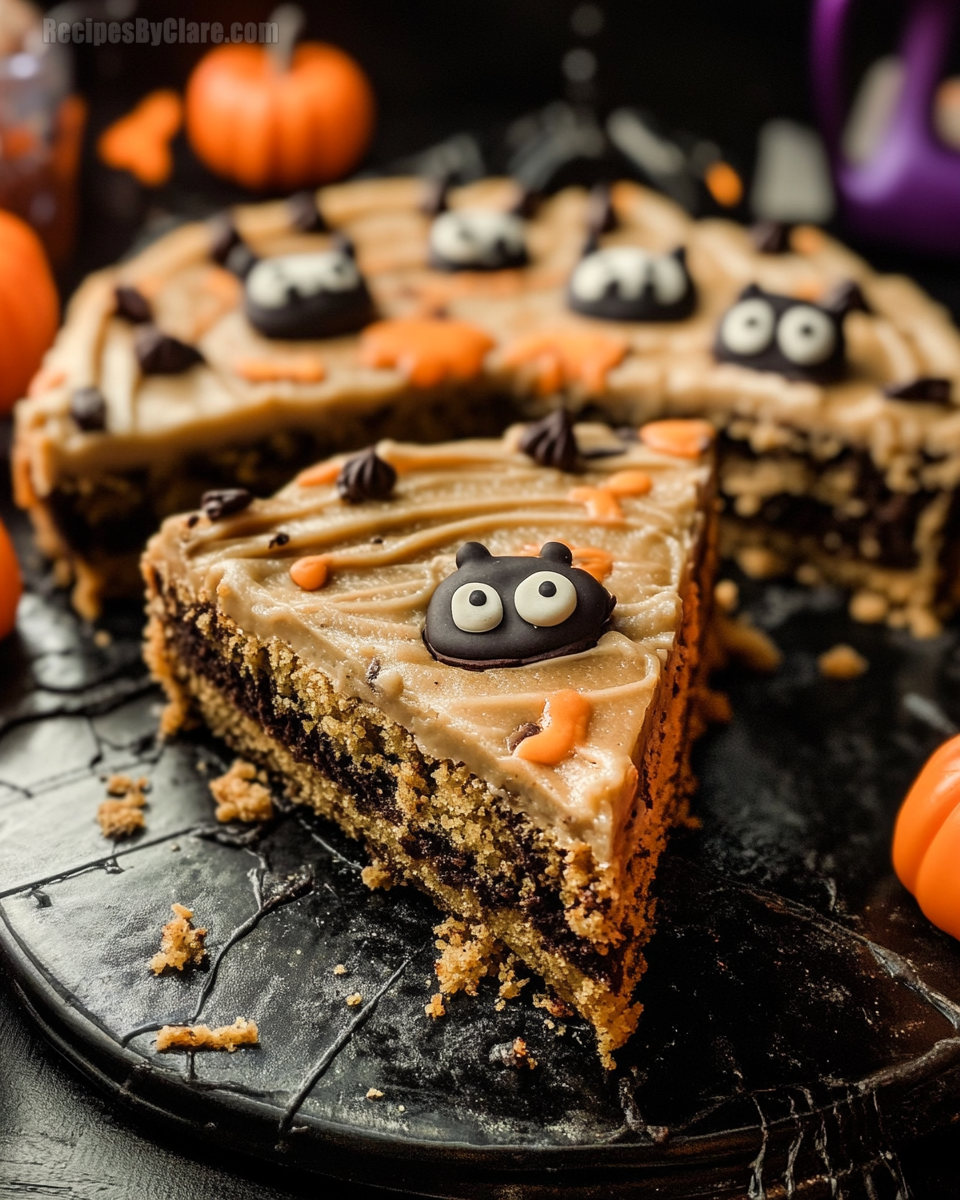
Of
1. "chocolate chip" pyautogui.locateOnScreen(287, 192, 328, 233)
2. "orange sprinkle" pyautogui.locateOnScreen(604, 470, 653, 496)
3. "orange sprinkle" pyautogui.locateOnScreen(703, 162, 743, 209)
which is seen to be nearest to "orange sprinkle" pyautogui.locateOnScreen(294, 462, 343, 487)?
"orange sprinkle" pyautogui.locateOnScreen(604, 470, 653, 496)

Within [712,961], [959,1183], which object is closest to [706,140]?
[712,961]

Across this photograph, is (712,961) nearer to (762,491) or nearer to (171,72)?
(762,491)

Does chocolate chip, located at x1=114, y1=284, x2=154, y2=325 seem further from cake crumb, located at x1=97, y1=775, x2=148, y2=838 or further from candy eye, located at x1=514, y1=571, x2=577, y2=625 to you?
candy eye, located at x1=514, y1=571, x2=577, y2=625

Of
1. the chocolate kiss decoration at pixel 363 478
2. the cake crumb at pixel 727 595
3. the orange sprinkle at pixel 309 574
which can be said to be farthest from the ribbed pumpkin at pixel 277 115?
the orange sprinkle at pixel 309 574

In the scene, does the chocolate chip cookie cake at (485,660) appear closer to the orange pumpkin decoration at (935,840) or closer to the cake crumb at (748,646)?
the cake crumb at (748,646)

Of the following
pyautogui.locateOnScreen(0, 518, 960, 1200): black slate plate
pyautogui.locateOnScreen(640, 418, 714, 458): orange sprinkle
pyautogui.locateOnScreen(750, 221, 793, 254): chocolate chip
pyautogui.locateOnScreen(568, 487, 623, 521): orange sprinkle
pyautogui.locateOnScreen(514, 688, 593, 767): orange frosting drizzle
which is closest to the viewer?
pyautogui.locateOnScreen(0, 518, 960, 1200): black slate plate

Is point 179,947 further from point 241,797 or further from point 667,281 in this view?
point 667,281

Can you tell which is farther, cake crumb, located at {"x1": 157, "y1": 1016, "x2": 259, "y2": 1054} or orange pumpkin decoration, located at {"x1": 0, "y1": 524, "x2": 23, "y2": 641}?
orange pumpkin decoration, located at {"x1": 0, "y1": 524, "x2": 23, "y2": 641}
